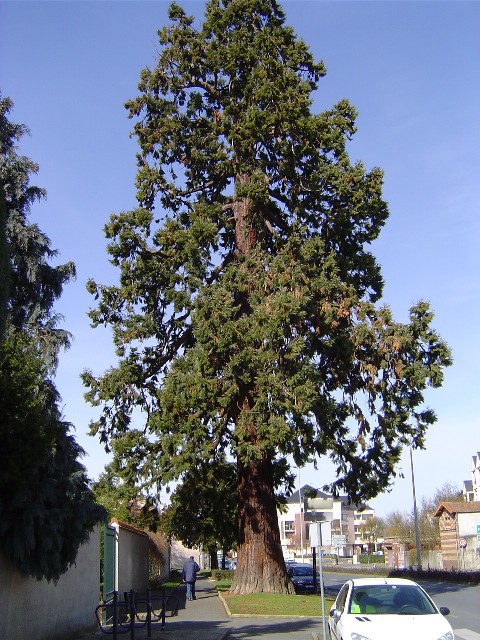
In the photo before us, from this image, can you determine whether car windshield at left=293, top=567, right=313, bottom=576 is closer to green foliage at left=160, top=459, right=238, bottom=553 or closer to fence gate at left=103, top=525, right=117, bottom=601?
green foliage at left=160, top=459, right=238, bottom=553

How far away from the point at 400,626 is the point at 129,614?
405 inches

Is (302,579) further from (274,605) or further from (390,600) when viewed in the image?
(390,600)

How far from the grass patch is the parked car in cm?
595

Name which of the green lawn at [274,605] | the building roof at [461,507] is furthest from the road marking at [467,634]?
the building roof at [461,507]

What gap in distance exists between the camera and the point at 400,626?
10648 millimetres

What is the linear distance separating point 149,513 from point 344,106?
15.6 meters

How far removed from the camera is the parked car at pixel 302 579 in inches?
1251

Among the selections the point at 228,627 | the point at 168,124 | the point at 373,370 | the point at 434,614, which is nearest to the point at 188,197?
the point at 168,124

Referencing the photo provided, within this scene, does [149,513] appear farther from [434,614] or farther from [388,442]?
[434,614]

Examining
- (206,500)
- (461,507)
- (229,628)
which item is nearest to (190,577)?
(206,500)

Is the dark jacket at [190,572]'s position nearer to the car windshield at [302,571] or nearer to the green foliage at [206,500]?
the green foliage at [206,500]

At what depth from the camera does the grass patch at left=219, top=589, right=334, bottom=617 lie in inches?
790

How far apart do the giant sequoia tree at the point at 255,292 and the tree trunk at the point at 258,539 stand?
0.15 ft

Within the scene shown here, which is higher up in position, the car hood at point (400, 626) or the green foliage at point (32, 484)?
the green foliage at point (32, 484)
